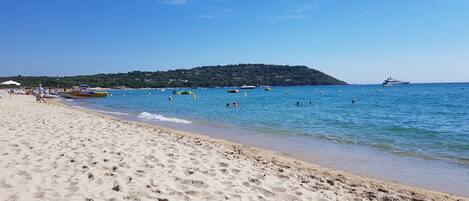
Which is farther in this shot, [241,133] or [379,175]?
[241,133]

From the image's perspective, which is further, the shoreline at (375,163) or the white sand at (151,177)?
the shoreline at (375,163)

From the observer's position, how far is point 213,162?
816 cm

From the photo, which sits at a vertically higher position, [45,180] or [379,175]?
[45,180]

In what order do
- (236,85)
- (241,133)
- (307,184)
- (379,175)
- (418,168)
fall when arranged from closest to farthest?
(307,184)
(379,175)
(418,168)
(241,133)
(236,85)

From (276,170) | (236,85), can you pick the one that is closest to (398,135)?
(276,170)

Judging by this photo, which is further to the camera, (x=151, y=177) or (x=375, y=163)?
(x=375, y=163)

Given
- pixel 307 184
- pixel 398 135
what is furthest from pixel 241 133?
pixel 307 184

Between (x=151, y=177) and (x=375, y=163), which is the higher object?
(x=151, y=177)

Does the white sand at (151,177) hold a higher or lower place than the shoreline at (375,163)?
higher

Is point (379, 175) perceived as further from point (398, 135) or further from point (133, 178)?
point (398, 135)

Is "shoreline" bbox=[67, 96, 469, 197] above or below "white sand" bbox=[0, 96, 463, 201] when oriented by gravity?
below

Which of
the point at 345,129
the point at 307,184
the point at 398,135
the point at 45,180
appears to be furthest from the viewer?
the point at 345,129

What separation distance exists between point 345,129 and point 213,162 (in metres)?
12.7

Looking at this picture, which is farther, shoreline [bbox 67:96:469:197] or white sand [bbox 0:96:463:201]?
shoreline [bbox 67:96:469:197]
